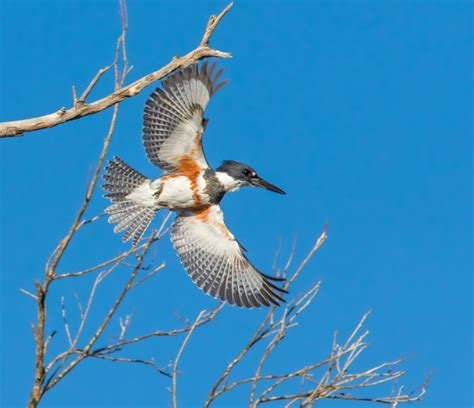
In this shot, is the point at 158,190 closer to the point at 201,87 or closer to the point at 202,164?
the point at 202,164

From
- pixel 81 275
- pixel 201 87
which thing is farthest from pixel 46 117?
pixel 201 87

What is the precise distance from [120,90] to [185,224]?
2134mm

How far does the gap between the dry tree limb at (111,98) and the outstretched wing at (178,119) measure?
45.7 inches

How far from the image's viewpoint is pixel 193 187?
5.87 m

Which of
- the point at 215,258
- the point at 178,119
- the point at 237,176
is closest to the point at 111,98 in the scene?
the point at 178,119

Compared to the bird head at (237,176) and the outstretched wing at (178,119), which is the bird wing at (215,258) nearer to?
the bird head at (237,176)

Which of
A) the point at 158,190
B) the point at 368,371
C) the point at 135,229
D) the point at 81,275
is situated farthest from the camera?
the point at 135,229

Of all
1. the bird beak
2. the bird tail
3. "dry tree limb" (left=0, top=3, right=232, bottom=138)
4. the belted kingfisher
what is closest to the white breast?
the belted kingfisher

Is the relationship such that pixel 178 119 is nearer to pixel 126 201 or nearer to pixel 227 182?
pixel 227 182

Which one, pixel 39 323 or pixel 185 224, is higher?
pixel 185 224

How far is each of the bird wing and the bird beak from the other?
35 cm

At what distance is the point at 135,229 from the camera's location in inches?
254

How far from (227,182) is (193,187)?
0.85 ft

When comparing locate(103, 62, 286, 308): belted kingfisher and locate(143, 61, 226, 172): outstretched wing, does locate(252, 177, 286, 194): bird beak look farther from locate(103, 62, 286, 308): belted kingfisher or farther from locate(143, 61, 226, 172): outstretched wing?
locate(143, 61, 226, 172): outstretched wing
